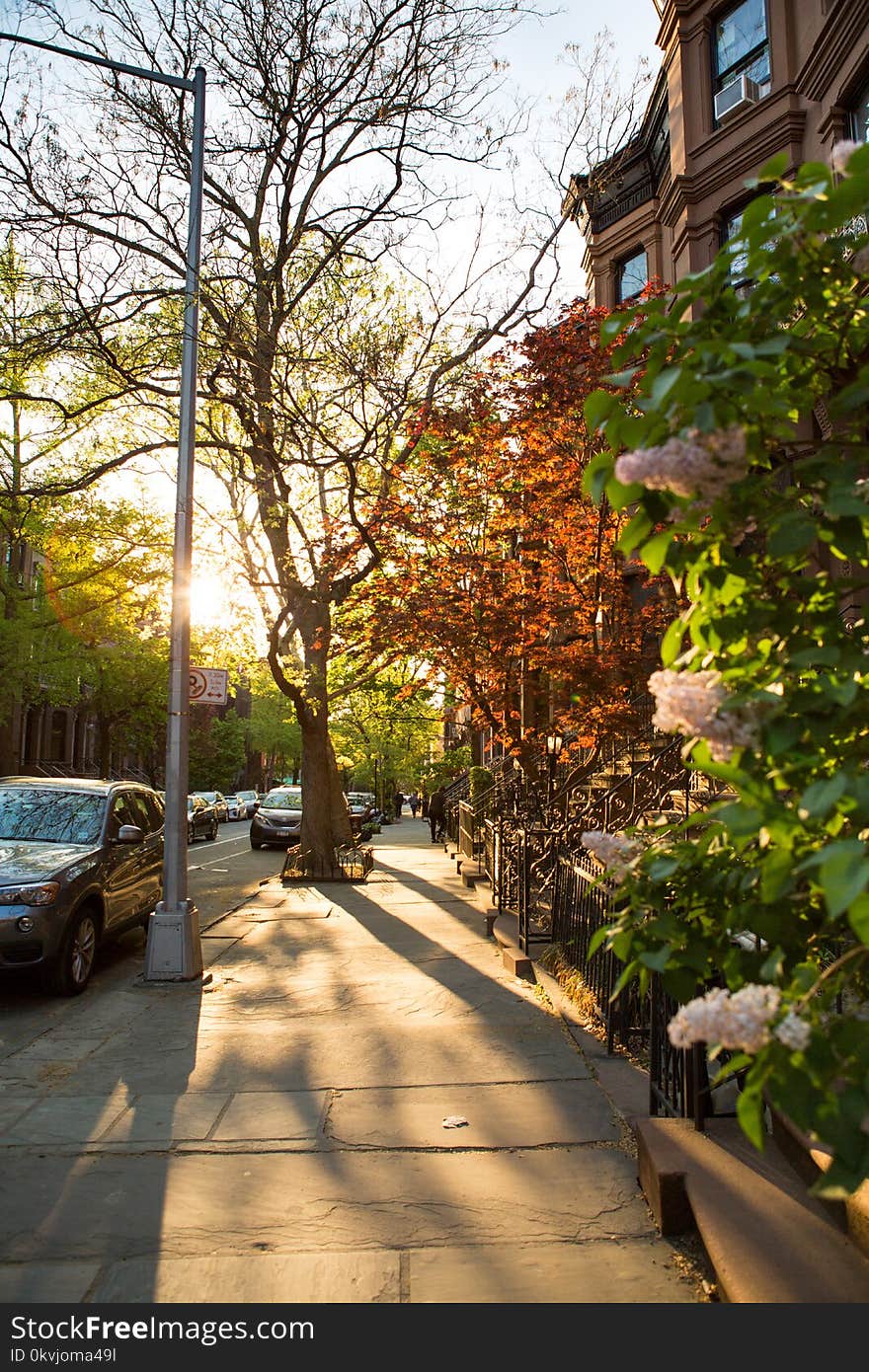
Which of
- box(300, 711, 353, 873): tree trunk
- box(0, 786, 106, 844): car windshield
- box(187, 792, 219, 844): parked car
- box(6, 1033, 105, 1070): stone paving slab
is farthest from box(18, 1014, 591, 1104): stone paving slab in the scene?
box(187, 792, 219, 844): parked car

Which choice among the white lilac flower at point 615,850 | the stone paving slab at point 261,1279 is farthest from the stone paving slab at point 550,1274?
the white lilac flower at point 615,850

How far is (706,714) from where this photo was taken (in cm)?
199

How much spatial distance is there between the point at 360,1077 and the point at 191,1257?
7.33 ft

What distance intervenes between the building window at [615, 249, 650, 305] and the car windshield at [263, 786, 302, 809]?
15.2 m

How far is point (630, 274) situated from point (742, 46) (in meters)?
5.27

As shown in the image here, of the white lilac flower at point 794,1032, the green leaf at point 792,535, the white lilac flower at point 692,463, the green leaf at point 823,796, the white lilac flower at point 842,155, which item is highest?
the white lilac flower at point 842,155

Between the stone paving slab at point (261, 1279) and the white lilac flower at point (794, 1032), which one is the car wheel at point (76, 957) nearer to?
the stone paving slab at point (261, 1279)

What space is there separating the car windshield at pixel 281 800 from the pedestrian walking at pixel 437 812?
5794 millimetres

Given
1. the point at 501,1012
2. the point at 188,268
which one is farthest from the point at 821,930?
the point at 188,268

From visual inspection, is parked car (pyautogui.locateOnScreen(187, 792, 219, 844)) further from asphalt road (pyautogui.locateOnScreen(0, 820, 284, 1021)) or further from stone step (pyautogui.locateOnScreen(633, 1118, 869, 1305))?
stone step (pyautogui.locateOnScreen(633, 1118, 869, 1305))

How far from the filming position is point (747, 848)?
7.82 feet

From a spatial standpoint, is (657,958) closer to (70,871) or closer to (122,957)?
(70,871)

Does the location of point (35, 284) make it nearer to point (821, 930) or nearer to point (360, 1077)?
point (360, 1077)

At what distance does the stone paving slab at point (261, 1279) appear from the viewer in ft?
10.9
